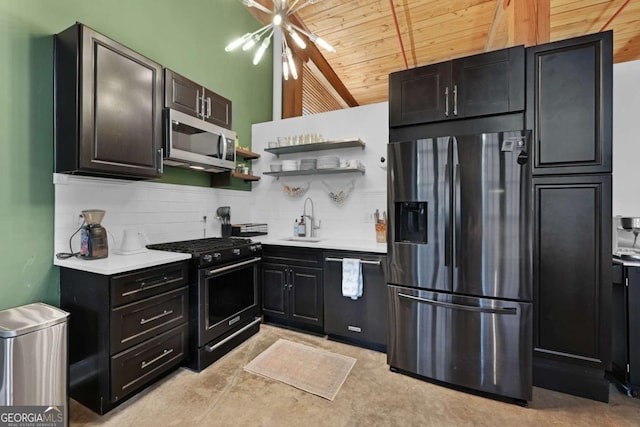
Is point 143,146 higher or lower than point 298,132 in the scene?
lower

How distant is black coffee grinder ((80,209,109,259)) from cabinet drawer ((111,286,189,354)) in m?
0.53

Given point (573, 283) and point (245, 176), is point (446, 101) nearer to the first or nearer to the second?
point (573, 283)

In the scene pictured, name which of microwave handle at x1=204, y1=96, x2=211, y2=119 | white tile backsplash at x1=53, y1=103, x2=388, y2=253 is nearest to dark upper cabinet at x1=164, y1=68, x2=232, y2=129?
microwave handle at x1=204, y1=96, x2=211, y2=119

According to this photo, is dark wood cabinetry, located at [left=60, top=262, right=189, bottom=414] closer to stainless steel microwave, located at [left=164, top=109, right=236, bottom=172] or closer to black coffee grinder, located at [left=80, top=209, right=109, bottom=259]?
black coffee grinder, located at [left=80, top=209, right=109, bottom=259]

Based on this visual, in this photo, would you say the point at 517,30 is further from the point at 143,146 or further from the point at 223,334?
the point at 223,334

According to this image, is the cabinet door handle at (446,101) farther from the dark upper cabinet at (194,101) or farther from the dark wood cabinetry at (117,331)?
the dark wood cabinetry at (117,331)

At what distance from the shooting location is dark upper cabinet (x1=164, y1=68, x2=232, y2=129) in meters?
2.48

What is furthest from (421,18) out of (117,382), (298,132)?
(117,382)

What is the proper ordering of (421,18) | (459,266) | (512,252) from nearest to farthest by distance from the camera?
(512,252) < (459,266) < (421,18)

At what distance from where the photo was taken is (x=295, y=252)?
302cm

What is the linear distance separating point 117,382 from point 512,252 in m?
2.73

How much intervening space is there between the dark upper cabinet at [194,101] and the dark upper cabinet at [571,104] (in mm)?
2744

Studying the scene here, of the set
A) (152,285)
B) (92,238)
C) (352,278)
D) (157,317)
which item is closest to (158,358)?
(157,317)

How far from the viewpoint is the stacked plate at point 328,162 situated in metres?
3.31
